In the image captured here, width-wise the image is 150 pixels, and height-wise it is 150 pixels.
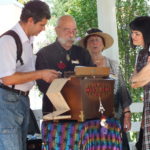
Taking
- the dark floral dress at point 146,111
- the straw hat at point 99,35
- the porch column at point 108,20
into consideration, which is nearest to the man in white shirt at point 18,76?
the dark floral dress at point 146,111

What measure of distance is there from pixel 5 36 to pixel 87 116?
818 mm

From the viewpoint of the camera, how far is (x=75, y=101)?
2.73 meters

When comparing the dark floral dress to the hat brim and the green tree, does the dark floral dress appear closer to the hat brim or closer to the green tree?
the hat brim

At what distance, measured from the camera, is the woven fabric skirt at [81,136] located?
109 inches

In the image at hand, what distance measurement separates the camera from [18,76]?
2654 millimetres

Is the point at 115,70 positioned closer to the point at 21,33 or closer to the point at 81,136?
the point at 81,136

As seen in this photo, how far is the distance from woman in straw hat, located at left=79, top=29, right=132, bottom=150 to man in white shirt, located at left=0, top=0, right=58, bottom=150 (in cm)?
90

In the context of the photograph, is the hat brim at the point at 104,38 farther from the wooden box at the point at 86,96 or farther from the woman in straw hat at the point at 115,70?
the wooden box at the point at 86,96

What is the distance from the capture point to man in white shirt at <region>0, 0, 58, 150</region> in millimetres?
2623

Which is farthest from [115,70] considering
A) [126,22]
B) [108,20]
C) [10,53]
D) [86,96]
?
[126,22]

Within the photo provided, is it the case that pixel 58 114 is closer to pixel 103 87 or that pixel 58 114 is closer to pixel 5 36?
pixel 103 87

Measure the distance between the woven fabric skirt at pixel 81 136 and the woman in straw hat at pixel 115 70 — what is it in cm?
52

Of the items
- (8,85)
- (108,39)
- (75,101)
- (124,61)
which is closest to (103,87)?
(75,101)

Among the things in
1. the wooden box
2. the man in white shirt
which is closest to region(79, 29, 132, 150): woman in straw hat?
the wooden box
